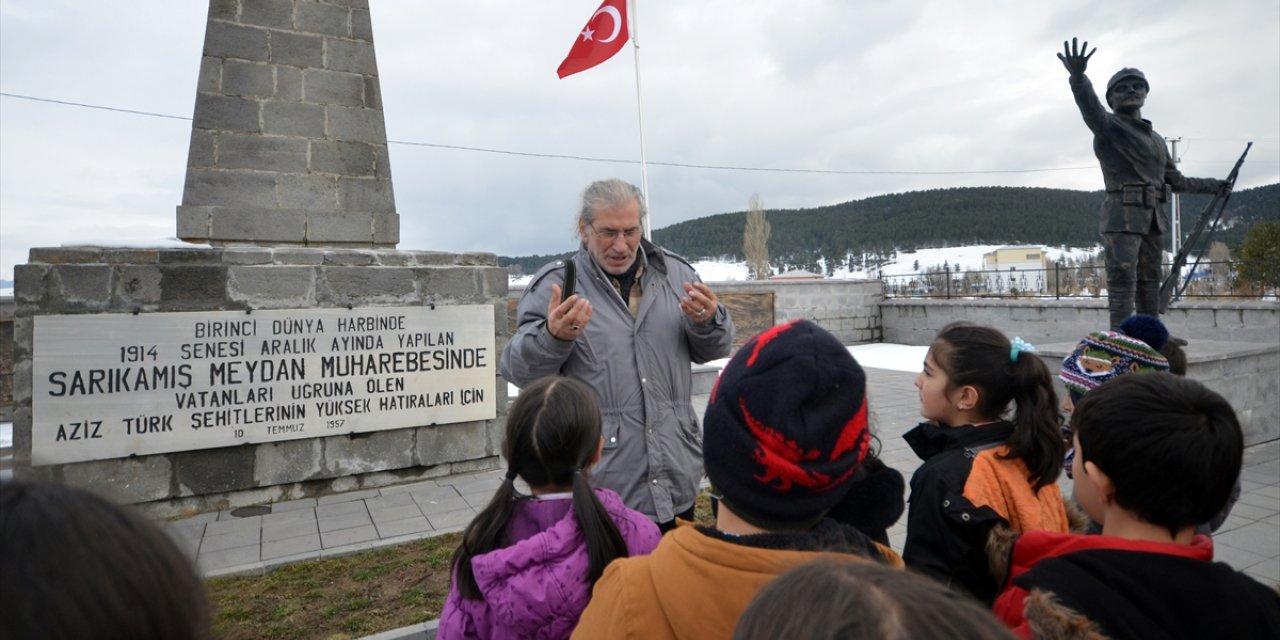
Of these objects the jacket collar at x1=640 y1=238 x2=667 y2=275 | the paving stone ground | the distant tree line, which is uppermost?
the distant tree line

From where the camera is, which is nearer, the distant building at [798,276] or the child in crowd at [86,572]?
the child in crowd at [86,572]

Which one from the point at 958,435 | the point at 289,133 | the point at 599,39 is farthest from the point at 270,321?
the point at 958,435

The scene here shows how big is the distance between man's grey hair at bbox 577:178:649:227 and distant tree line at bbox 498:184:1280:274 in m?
66.6

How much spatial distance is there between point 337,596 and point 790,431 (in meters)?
3.21

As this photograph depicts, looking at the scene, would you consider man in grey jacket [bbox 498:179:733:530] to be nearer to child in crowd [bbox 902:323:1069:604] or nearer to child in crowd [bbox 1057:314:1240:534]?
child in crowd [bbox 902:323:1069:604]

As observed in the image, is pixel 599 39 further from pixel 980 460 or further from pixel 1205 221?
pixel 980 460

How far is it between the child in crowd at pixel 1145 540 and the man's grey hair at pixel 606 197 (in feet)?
5.00

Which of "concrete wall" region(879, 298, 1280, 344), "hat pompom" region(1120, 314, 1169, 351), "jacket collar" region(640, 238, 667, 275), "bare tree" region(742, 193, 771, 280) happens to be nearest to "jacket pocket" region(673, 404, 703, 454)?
"jacket collar" region(640, 238, 667, 275)

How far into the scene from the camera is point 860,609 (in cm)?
57

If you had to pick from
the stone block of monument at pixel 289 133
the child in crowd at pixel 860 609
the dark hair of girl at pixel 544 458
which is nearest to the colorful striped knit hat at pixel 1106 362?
the dark hair of girl at pixel 544 458

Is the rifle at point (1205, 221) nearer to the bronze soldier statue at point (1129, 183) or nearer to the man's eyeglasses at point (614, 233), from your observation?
the bronze soldier statue at point (1129, 183)

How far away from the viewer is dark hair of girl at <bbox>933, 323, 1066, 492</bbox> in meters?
1.91

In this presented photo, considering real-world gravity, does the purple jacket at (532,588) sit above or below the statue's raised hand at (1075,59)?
below

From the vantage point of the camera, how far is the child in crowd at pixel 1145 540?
1.11m
